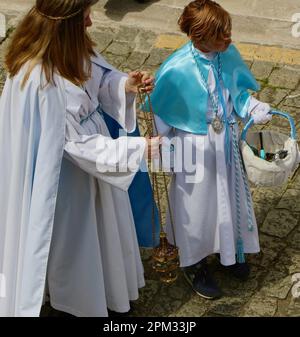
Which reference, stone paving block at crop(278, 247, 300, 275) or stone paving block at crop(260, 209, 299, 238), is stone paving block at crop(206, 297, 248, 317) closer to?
stone paving block at crop(278, 247, 300, 275)

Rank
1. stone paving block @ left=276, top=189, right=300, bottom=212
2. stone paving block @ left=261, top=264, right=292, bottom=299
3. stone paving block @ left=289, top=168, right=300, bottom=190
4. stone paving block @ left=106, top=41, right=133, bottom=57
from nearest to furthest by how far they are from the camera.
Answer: stone paving block @ left=261, top=264, right=292, bottom=299 → stone paving block @ left=276, top=189, right=300, bottom=212 → stone paving block @ left=289, top=168, right=300, bottom=190 → stone paving block @ left=106, top=41, right=133, bottom=57

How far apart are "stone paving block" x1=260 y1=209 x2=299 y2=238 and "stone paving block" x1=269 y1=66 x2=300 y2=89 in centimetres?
157

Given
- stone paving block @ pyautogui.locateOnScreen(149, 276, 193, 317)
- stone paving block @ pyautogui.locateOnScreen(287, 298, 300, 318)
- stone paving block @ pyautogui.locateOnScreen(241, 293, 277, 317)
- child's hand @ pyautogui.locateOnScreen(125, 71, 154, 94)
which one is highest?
child's hand @ pyautogui.locateOnScreen(125, 71, 154, 94)

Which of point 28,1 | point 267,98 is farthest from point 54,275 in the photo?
point 28,1

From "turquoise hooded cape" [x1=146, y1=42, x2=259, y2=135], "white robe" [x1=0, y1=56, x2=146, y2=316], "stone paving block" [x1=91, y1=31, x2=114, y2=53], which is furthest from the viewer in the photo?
"stone paving block" [x1=91, y1=31, x2=114, y2=53]

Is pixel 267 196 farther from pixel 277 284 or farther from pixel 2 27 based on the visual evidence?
pixel 2 27

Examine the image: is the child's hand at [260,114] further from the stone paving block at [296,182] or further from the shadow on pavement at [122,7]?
the shadow on pavement at [122,7]

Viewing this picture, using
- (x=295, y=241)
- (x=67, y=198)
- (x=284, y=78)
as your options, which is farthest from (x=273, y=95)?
(x=67, y=198)

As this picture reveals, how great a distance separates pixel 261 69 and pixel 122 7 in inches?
66.1

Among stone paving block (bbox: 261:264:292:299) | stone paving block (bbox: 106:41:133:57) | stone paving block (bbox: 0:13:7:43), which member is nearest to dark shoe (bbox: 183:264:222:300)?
stone paving block (bbox: 261:264:292:299)

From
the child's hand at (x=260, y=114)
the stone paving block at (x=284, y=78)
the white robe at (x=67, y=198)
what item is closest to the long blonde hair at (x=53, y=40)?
the white robe at (x=67, y=198)

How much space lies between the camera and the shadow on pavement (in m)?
7.87

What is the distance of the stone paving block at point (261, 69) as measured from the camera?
689 centimetres

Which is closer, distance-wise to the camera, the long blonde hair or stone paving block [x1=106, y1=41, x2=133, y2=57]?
the long blonde hair
